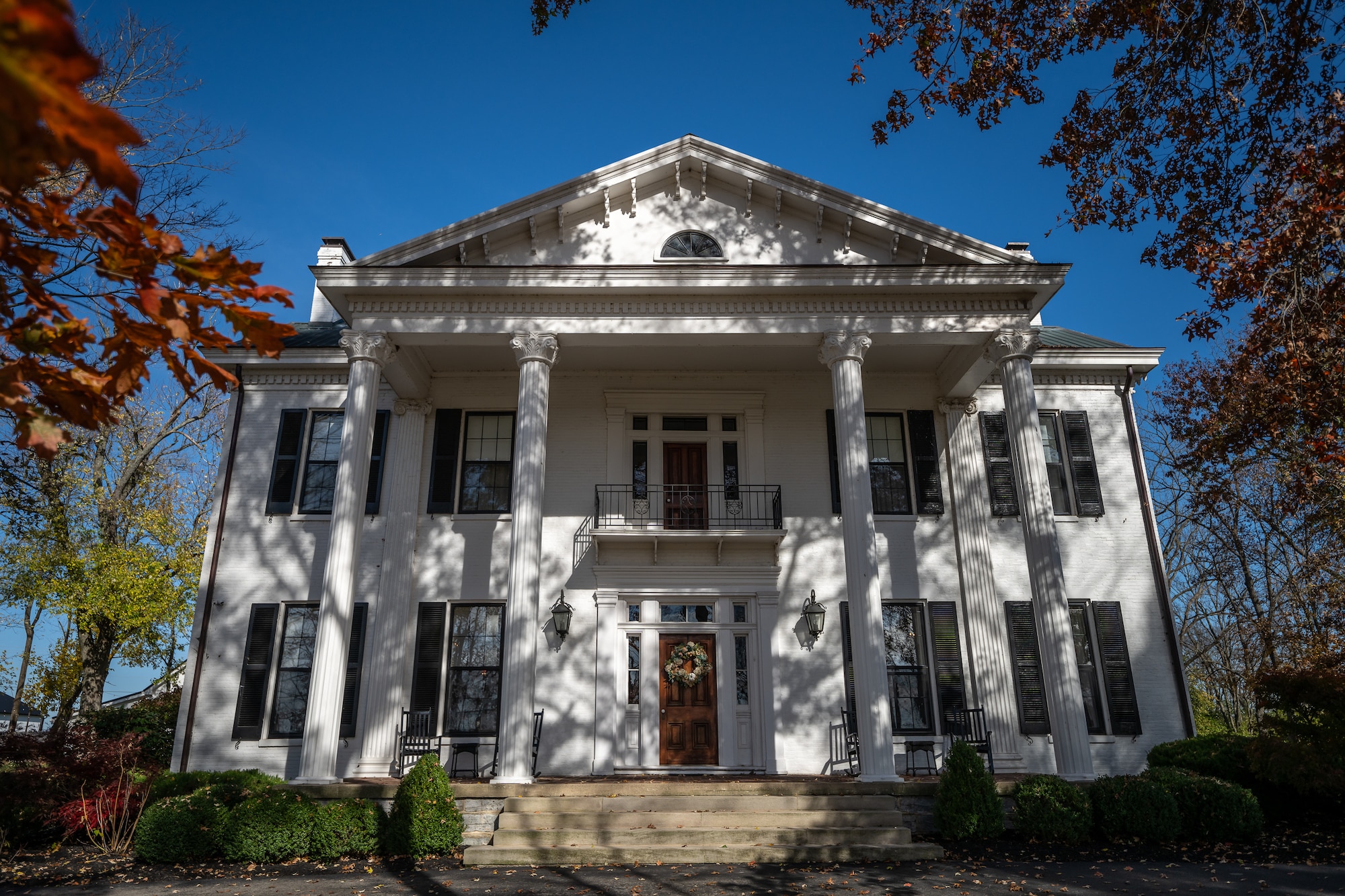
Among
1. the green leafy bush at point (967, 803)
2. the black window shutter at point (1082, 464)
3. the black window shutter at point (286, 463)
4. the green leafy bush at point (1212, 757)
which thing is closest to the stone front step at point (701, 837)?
the green leafy bush at point (967, 803)

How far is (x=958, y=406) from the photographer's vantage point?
566 inches

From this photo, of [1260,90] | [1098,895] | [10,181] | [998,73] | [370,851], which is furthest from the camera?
[370,851]

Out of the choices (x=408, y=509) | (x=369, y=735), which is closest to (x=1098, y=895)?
(x=369, y=735)

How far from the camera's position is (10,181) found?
1729mm

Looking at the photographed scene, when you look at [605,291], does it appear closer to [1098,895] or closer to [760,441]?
[760,441]

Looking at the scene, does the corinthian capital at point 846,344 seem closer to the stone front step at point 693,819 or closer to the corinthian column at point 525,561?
the corinthian column at point 525,561

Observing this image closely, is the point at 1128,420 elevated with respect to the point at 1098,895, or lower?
elevated

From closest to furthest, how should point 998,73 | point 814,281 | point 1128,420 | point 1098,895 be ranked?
point 998,73 < point 1098,895 < point 814,281 < point 1128,420

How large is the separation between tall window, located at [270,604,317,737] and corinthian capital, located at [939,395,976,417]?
1103 cm

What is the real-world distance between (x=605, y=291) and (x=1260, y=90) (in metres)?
8.32

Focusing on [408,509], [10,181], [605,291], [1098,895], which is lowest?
[1098,895]

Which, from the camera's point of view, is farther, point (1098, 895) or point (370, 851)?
point (370, 851)

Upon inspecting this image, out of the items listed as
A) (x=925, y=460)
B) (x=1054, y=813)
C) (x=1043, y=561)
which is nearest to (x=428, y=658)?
(x=925, y=460)

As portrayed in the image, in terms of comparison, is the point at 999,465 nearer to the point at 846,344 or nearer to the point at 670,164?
the point at 846,344
